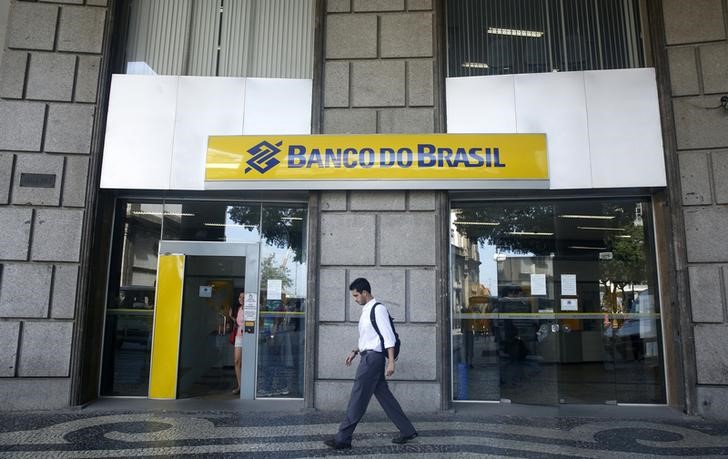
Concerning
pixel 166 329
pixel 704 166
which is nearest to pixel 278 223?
pixel 166 329

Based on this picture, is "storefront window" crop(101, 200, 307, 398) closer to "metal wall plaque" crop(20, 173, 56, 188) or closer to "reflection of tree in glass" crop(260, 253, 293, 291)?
"reflection of tree in glass" crop(260, 253, 293, 291)

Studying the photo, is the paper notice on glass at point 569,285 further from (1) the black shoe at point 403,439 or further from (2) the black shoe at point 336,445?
(2) the black shoe at point 336,445

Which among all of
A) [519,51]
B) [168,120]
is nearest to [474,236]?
[519,51]

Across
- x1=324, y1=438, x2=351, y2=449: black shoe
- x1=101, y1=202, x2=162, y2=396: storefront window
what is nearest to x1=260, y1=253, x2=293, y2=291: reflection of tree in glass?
x1=101, y1=202, x2=162, y2=396: storefront window

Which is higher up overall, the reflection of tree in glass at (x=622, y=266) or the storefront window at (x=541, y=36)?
the storefront window at (x=541, y=36)

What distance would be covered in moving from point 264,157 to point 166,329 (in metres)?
2.87

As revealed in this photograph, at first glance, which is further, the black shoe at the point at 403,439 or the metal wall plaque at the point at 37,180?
the metal wall plaque at the point at 37,180

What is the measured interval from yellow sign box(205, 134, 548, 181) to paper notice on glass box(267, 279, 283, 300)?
1569 millimetres

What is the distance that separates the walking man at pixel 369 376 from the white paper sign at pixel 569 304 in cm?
340

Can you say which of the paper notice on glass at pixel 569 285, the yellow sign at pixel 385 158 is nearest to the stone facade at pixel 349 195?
the yellow sign at pixel 385 158

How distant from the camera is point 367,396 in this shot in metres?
5.25

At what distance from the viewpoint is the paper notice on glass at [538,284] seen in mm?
7784

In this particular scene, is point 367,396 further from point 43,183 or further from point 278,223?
point 43,183

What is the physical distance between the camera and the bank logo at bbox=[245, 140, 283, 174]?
291 inches
